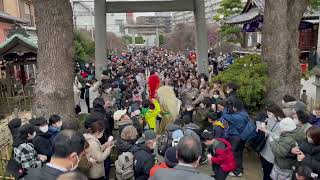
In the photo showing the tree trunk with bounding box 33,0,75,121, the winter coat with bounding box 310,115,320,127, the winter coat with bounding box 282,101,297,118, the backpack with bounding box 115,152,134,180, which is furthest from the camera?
the tree trunk with bounding box 33,0,75,121

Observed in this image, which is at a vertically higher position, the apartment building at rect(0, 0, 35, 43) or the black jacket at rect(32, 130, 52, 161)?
the apartment building at rect(0, 0, 35, 43)

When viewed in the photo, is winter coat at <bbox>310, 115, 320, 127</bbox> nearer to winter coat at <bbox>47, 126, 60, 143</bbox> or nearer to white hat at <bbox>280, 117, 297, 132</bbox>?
white hat at <bbox>280, 117, 297, 132</bbox>

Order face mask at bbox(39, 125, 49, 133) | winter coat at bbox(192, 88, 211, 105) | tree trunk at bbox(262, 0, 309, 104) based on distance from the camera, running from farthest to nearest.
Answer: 1. winter coat at bbox(192, 88, 211, 105)
2. tree trunk at bbox(262, 0, 309, 104)
3. face mask at bbox(39, 125, 49, 133)

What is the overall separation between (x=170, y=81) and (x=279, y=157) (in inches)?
321

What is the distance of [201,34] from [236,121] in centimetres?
1004

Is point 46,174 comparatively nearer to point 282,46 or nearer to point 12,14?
point 282,46

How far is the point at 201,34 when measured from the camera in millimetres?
15141

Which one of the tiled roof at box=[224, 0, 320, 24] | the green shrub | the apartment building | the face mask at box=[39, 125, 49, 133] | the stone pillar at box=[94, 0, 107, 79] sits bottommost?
the face mask at box=[39, 125, 49, 133]

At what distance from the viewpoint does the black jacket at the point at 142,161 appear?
4.26 metres

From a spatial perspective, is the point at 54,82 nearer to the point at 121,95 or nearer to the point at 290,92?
the point at 121,95

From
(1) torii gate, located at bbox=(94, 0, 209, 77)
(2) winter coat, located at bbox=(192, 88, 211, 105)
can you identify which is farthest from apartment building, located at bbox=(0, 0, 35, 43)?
(2) winter coat, located at bbox=(192, 88, 211, 105)

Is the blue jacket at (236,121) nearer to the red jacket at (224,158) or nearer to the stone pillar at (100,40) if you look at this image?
the red jacket at (224,158)

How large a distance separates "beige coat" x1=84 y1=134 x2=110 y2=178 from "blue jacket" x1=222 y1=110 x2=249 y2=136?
2.19 metres

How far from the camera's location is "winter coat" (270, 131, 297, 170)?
4.34 metres
